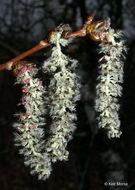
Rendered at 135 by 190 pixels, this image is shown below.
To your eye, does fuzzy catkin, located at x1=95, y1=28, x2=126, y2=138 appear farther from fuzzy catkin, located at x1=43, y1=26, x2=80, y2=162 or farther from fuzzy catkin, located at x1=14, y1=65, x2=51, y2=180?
fuzzy catkin, located at x1=14, y1=65, x2=51, y2=180

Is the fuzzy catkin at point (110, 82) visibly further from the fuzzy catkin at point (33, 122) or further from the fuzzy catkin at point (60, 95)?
the fuzzy catkin at point (33, 122)

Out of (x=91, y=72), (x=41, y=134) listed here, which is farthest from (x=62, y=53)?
(x=91, y=72)

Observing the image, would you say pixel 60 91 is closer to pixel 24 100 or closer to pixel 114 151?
pixel 24 100

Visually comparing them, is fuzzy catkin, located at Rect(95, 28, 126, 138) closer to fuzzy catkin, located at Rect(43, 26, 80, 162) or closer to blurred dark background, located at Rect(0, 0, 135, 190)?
fuzzy catkin, located at Rect(43, 26, 80, 162)

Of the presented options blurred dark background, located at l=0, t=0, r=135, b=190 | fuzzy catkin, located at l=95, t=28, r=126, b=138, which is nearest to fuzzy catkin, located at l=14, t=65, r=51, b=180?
fuzzy catkin, located at l=95, t=28, r=126, b=138

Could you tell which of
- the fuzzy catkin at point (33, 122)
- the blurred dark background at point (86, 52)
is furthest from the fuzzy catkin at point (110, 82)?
the blurred dark background at point (86, 52)

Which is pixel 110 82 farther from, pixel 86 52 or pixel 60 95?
pixel 86 52

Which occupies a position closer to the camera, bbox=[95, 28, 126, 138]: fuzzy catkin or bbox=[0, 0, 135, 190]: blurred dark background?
bbox=[95, 28, 126, 138]: fuzzy catkin
